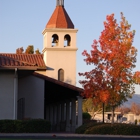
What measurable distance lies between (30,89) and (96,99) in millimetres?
7996

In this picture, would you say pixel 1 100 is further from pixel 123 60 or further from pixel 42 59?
pixel 42 59

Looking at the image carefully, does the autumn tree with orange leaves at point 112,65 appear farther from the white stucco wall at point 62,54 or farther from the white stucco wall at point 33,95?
the white stucco wall at point 62,54

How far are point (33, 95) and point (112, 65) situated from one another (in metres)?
9.46

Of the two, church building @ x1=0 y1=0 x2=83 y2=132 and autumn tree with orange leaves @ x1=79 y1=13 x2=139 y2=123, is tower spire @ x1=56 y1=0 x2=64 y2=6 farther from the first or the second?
autumn tree with orange leaves @ x1=79 y1=13 x2=139 y2=123

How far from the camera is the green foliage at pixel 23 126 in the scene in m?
29.3

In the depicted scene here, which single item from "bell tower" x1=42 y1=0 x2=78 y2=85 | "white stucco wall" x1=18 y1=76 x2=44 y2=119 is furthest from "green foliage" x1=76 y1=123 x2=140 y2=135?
"bell tower" x1=42 y1=0 x2=78 y2=85

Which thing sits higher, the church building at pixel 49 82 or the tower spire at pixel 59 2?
the tower spire at pixel 59 2

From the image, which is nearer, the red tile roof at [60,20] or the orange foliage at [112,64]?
the orange foliage at [112,64]

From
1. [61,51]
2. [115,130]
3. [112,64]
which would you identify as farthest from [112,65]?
[61,51]

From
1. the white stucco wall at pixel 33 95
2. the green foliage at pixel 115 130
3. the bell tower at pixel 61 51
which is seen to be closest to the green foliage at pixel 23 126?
the green foliage at pixel 115 130

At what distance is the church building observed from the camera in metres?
33.2

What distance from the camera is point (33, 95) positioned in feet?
127

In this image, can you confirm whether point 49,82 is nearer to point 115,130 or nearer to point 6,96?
point 6,96

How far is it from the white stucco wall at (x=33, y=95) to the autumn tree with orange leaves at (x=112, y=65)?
21.0ft
